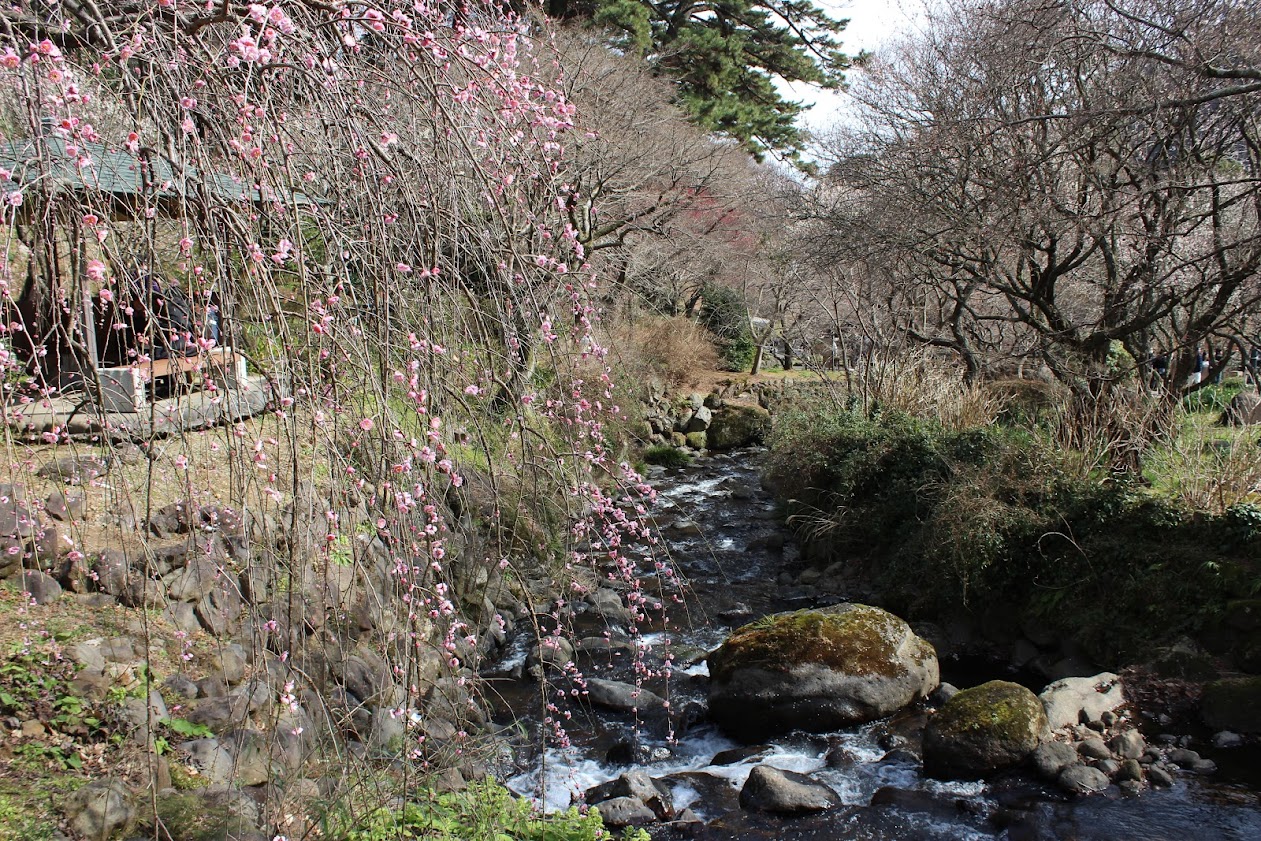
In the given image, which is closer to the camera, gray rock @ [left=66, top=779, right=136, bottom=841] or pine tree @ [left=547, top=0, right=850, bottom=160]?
gray rock @ [left=66, top=779, right=136, bottom=841]

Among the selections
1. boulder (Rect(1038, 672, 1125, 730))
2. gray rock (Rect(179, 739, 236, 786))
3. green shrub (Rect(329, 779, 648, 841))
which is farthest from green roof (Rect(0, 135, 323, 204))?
boulder (Rect(1038, 672, 1125, 730))

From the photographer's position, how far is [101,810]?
3.41m

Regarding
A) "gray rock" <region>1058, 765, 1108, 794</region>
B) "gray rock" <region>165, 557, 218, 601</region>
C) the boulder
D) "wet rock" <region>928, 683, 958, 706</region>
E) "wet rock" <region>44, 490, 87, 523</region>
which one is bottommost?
"wet rock" <region>928, 683, 958, 706</region>

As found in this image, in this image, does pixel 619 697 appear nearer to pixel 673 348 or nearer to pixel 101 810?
pixel 101 810

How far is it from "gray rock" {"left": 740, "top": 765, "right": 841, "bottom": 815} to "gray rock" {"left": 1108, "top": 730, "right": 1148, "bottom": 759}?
172cm

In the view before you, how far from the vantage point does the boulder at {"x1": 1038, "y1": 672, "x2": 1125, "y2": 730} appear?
5.55m

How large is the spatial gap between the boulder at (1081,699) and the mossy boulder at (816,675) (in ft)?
2.80

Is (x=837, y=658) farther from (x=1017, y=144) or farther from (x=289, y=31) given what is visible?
(x=289, y=31)

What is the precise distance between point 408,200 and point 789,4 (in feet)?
59.6

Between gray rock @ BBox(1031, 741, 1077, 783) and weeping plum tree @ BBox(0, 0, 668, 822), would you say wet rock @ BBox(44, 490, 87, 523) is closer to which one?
weeping plum tree @ BBox(0, 0, 668, 822)

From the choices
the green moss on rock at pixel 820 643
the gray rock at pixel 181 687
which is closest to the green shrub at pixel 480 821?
the gray rock at pixel 181 687

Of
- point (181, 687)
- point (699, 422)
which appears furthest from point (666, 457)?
point (181, 687)

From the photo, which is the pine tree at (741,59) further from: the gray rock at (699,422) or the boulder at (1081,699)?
the boulder at (1081,699)

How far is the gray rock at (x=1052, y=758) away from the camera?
5074 mm
